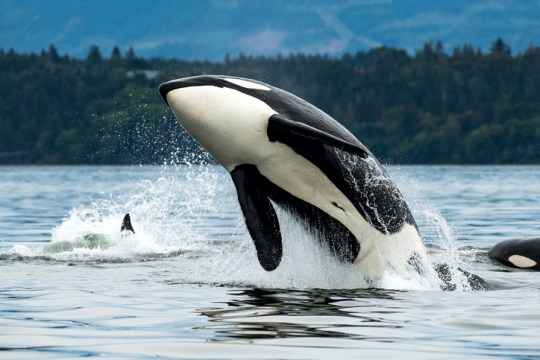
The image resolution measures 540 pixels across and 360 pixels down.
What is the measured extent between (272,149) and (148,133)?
102 meters

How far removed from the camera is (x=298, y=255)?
39.6ft

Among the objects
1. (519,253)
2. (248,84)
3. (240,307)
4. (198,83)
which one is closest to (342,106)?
(519,253)

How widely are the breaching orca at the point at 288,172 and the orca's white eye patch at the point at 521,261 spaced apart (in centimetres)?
377

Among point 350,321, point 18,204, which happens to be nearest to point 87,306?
point 350,321

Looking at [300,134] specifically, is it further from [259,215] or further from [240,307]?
[240,307]

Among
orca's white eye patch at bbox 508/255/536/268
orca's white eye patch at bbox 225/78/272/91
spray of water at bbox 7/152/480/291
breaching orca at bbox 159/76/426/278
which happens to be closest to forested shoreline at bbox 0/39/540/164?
spray of water at bbox 7/152/480/291

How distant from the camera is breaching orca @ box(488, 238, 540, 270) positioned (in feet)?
50.4

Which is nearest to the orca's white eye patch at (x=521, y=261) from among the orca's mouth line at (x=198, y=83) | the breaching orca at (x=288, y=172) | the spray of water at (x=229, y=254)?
the spray of water at (x=229, y=254)

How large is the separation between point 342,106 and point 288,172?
123 meters

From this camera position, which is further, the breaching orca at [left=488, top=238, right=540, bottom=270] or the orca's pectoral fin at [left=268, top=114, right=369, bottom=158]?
the breaching orca at [left=488, top=238, right=540, bottom=270]

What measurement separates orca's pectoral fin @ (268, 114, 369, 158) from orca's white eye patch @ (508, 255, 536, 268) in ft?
15.3

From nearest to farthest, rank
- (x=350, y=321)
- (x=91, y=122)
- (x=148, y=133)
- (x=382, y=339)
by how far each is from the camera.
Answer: (x=382, y=339), (x=350, y=321), (x=148, y=133), (x=91, y=122)

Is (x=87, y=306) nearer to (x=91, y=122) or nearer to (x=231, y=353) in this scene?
(x=231, y=353)

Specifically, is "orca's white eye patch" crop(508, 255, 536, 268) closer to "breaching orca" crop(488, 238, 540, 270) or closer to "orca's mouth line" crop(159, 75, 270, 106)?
"breaching orca" crop(488, 238, 540, 270)
